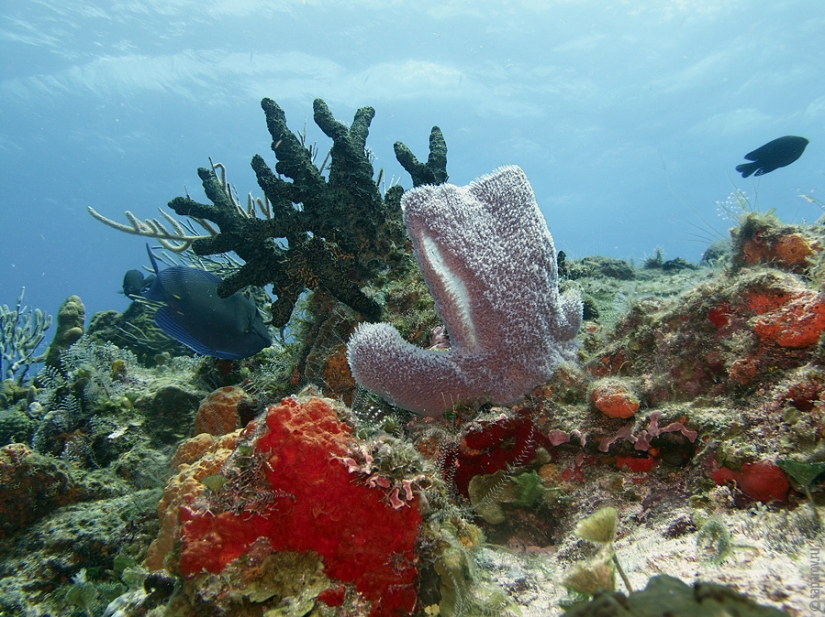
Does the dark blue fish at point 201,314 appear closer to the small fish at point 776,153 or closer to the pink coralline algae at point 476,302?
the pink coralline algae at point 476,302

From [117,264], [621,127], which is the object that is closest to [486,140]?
[621,127]

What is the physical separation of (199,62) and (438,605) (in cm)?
5406

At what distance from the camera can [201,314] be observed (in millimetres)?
3229

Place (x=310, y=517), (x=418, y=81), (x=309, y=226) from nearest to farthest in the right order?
(x=310, y=517), (x=309, y=226), (x=418, y=81)

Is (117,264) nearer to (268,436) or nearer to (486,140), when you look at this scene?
(486,140)

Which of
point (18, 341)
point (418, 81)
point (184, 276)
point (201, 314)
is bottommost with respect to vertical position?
point (201, 314)

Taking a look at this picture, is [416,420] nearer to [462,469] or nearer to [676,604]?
[462,469]

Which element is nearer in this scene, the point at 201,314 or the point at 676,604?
the point at 676,604

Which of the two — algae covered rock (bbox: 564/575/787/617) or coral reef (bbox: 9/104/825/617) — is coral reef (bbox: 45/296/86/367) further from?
algae covered rock (bbox: 564/575/787/617)

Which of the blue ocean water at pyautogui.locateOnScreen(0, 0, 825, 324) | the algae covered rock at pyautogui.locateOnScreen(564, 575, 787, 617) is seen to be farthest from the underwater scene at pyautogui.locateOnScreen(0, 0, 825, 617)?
the blue ocean water at pyautogui.locateOnScreen(0, 0, 825, 324)

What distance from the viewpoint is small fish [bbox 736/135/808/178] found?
219 inches

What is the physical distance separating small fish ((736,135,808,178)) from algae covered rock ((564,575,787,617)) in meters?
6.60

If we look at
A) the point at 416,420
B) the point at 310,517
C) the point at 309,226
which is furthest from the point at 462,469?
the point at 309,226

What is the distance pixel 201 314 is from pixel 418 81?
49415 mm
